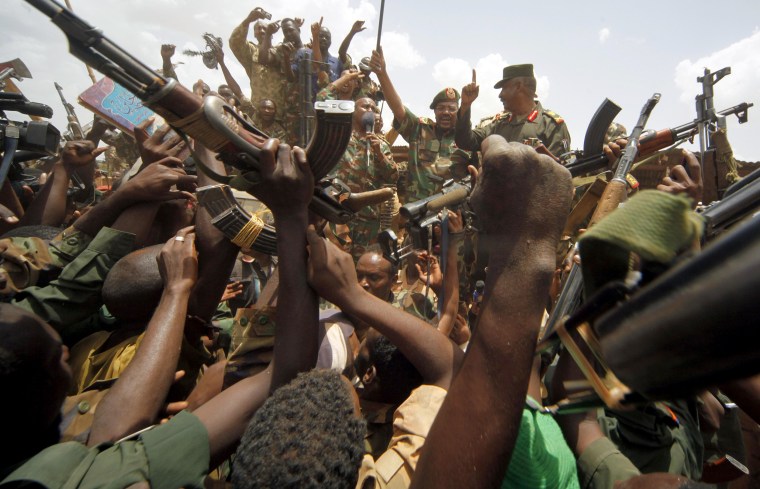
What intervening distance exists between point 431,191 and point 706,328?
6259 mm

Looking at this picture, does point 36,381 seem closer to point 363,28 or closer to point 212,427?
point 212,427

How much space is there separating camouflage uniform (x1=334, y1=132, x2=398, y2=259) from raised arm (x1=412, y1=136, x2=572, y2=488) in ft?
17.7

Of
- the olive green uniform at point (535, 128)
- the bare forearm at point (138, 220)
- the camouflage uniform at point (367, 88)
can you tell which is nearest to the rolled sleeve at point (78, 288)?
the bare forearm at point (138, 220)

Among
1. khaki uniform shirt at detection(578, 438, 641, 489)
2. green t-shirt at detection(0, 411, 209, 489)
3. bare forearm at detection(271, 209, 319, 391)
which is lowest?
green t-shirt at detection(0, 411, 209, 489)

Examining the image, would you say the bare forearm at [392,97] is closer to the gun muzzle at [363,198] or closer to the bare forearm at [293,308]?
the gun muzzle at [363,198]

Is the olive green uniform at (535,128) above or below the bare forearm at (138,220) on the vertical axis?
above

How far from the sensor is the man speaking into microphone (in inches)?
259

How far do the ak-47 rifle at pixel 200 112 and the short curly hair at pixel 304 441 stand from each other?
3.12 feet

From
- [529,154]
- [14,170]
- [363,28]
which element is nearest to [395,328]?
[529,154]

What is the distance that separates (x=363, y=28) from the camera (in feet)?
26.0

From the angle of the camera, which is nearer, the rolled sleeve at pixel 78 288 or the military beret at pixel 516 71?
the rolled sleeve at pixel 78 288

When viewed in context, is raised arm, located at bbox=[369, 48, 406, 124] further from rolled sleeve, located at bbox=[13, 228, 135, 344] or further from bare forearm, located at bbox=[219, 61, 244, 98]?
rolled sleeve, located at bbox=[13, 228, 135, 344]

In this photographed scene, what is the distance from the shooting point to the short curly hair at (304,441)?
1167 millimetres

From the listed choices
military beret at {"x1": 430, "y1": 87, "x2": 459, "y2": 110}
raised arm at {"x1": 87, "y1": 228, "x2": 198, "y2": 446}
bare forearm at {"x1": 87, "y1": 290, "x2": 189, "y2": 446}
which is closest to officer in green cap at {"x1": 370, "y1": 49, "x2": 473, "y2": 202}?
military beret at {"x1": 430, "y1": 87, "x2": 459, "y2": 110}
